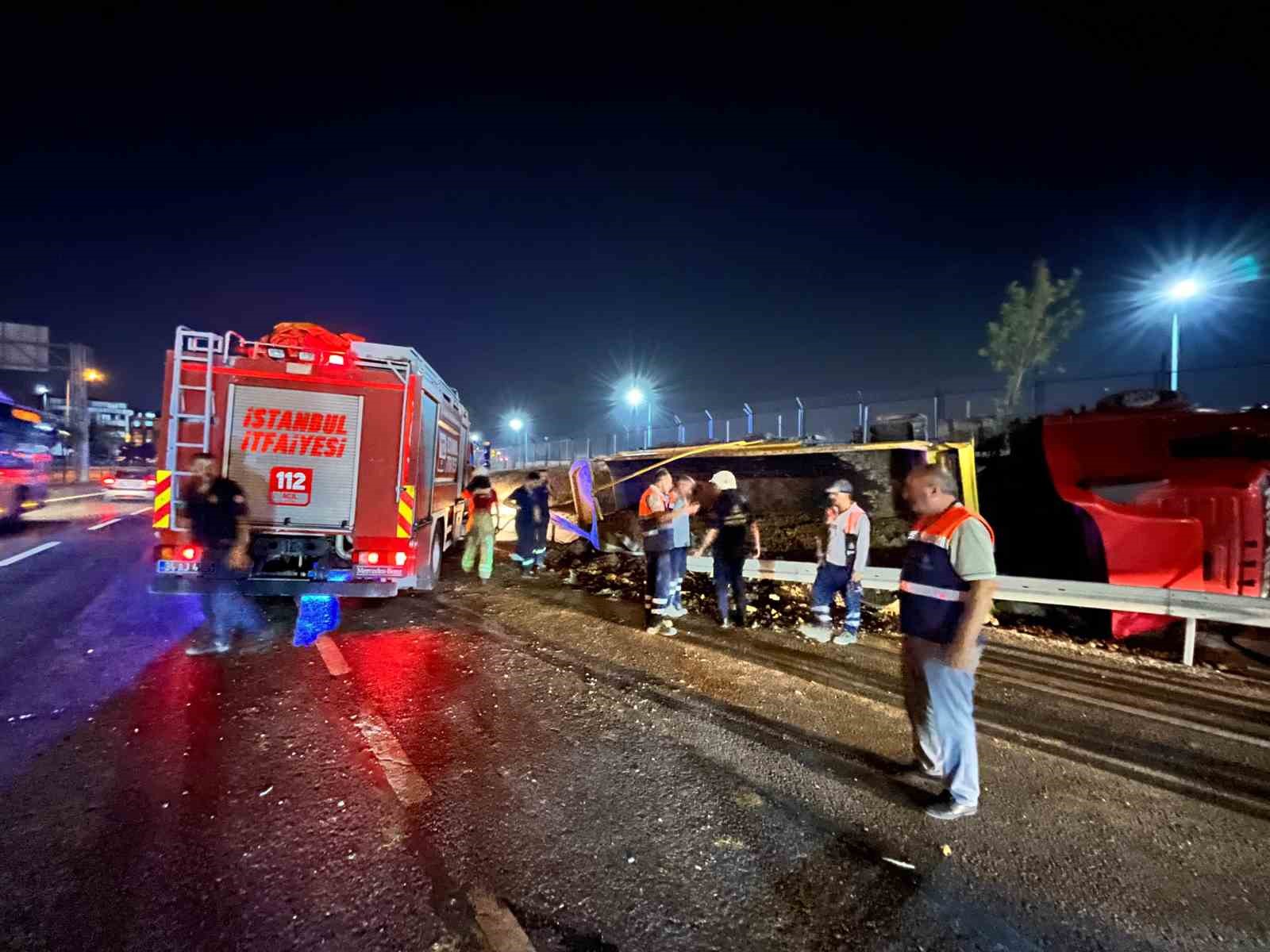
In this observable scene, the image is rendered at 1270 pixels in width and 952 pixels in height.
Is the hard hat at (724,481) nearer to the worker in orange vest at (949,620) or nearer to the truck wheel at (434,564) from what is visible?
the worker in orange vest at (949,620)

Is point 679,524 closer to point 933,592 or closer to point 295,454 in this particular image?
point 933,592

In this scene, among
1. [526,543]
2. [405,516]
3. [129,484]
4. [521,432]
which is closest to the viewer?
[405,516]

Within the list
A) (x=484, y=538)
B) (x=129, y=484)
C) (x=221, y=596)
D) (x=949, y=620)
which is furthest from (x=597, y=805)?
(x=129, y=484)

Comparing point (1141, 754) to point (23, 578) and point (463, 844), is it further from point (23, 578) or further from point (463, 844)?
point (23, 578)

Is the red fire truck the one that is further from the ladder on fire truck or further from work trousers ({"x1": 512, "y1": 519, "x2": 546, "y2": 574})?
work trousers ({"x1": 512, "y1": 519, "x2": 546, "y2": 574})

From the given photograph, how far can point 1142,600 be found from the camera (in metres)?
5.80

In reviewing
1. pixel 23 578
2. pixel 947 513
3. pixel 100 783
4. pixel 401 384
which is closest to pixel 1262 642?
pixel 947 513

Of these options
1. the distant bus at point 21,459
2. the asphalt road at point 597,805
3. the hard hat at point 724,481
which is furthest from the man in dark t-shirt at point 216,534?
the distant bus at point 21,459

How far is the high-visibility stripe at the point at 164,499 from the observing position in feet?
18.5

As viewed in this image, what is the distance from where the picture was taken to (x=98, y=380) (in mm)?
30859

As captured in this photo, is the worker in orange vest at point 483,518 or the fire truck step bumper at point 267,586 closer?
the fire truck step bumper at point 267,586

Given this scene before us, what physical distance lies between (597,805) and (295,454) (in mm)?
4612

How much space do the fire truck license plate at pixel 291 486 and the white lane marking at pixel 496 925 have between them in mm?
4588

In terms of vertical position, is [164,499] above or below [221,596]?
above
